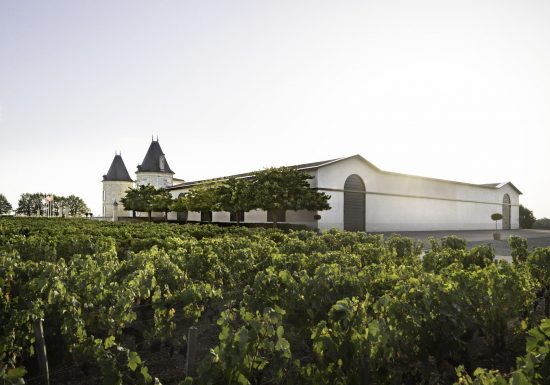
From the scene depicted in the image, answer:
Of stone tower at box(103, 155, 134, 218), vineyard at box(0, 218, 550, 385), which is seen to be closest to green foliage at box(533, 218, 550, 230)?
vineyard at box(0, 218, 550, 385)

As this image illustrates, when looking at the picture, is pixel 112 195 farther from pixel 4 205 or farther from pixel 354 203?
pixel 4 205

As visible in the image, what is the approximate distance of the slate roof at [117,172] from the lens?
256ft

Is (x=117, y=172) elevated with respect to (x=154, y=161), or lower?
lower

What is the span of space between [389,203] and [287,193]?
49.1 ft

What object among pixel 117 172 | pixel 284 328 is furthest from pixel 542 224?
pixel 117 172

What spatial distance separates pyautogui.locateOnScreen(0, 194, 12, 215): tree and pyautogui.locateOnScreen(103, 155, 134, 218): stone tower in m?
62.6

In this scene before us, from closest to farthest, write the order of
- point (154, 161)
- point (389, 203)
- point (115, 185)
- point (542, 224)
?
point (389, 203) → point (542, 224) → point (154, 161) → point (115, 185)

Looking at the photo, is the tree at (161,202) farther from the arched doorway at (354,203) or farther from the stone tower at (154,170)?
the arched doorway at (354,203)

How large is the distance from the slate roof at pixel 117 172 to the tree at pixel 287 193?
53.5 meters

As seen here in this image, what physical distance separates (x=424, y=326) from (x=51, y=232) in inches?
614

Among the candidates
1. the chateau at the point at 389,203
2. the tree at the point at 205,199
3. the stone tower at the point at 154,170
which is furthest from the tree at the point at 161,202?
the stone tower at the point at 154,170

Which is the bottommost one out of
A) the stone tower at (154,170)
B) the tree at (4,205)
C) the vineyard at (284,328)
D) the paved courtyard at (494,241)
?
the paved courtyard at (494,241)

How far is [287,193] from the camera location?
1272 inches

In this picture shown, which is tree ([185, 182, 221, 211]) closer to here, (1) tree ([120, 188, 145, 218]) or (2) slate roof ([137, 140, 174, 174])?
(1) tree ([120, 188, 145, 218])
